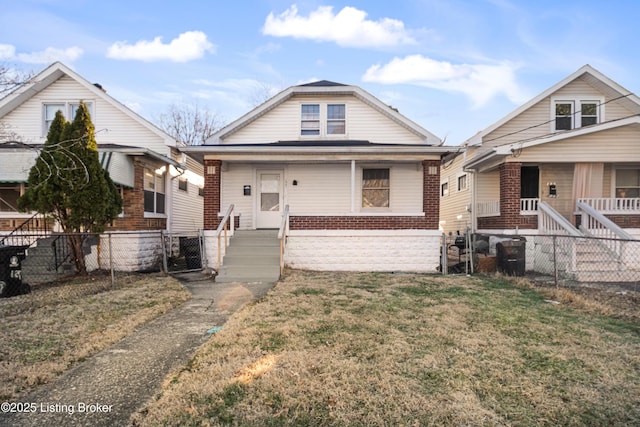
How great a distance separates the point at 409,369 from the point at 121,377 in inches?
115

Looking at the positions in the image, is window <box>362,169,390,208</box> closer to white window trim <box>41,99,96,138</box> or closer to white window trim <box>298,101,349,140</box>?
white window trim <box>298,101,349,140</box>

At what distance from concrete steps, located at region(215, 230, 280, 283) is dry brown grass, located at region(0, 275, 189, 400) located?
1.35m

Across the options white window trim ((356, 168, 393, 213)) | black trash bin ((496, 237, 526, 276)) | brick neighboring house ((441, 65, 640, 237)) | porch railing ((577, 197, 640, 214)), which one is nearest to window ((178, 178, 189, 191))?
white window trim ((356, 168, 393, 213))

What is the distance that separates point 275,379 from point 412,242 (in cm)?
858

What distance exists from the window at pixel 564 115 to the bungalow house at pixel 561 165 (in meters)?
→ 0.04

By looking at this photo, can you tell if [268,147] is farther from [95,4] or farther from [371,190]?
[95,4]

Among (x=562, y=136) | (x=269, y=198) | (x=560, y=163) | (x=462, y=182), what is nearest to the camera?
(x=562, y=136)

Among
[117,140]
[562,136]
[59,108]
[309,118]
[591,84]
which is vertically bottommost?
[562,136]

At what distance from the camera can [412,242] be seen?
11.2 m

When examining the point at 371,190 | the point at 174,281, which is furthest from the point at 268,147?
the point at 174,281

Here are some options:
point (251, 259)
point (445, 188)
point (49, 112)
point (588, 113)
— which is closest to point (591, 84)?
point (588, 113)

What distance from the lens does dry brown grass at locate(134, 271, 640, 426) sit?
9.25ft

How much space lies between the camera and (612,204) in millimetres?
12133

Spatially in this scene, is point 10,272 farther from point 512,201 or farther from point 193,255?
point 512,201
